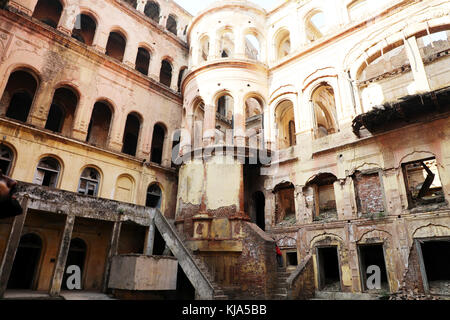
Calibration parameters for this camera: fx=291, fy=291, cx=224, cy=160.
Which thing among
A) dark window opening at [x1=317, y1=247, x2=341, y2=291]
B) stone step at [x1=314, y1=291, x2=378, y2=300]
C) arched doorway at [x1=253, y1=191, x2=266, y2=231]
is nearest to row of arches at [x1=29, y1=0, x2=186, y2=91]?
arched doorway at [x1=253, y1=191, x2=266, y2=231]

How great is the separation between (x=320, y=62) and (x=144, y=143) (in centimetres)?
1089

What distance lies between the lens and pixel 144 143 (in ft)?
56.4

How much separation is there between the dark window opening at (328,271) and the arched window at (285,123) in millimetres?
6061

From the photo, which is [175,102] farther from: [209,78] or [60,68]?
[60,68]

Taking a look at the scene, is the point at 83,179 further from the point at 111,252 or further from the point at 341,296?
the point at 341,296

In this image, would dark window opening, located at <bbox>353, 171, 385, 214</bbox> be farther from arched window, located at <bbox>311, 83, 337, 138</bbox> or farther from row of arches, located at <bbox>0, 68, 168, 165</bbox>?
row of arches, located at <bbox>0, 68, 168, 165</bbox>

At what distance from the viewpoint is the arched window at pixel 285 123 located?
16.8 m

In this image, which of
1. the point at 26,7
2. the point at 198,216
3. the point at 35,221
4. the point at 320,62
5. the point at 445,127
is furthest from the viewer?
the point at 320,62

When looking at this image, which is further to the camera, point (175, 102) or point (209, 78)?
point (175, 102)

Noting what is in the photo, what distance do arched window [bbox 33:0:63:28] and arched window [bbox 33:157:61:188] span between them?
8.62 meters

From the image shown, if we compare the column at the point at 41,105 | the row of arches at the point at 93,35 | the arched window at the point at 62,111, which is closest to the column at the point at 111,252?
the column at the point at 41,105

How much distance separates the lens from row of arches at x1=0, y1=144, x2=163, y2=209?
1235 centimetres

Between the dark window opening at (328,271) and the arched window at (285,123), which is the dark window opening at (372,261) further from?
the arched window at (285,123)

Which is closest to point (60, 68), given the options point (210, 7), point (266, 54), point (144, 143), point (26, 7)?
point (26, 7)
